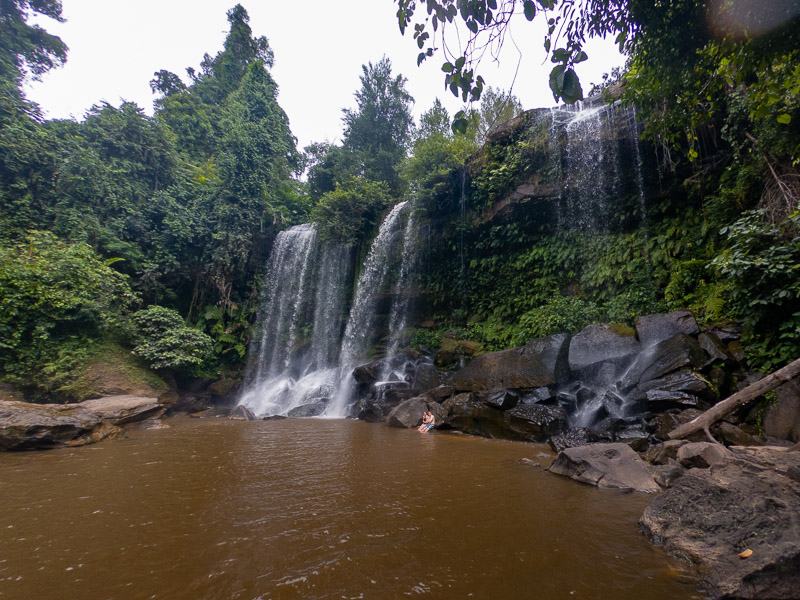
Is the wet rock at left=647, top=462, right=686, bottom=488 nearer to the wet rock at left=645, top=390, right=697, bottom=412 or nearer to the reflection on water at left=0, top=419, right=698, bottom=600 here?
the reflection on water at left=0, top=419, right=698, bottom=600

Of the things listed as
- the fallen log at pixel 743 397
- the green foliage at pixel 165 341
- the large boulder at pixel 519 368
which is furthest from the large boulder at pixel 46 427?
the fallen log at pixel 743 397

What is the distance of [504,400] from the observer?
6.85 meters

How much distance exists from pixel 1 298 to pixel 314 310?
9831 millimetres

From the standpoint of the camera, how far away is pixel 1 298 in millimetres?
8477

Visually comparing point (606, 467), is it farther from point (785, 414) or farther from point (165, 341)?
point (165, 341)

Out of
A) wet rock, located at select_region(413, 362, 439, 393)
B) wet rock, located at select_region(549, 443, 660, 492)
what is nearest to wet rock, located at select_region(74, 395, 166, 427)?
wet rock, located at select_region(413, 362, 439, 393)

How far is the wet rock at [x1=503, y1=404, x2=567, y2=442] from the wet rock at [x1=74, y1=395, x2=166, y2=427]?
8144mm

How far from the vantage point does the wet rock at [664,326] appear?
620 cm

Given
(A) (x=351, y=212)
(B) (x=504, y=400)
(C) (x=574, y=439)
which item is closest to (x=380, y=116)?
(A) (x=351, y=212)

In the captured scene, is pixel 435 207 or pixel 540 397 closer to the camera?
pixel 540 397

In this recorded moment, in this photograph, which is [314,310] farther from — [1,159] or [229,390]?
[1,159]

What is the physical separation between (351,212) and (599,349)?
1201 cm

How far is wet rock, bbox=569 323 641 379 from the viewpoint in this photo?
262 inches

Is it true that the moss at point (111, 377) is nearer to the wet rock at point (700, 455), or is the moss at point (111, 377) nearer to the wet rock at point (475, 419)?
the wet rock at point (475, 419)
